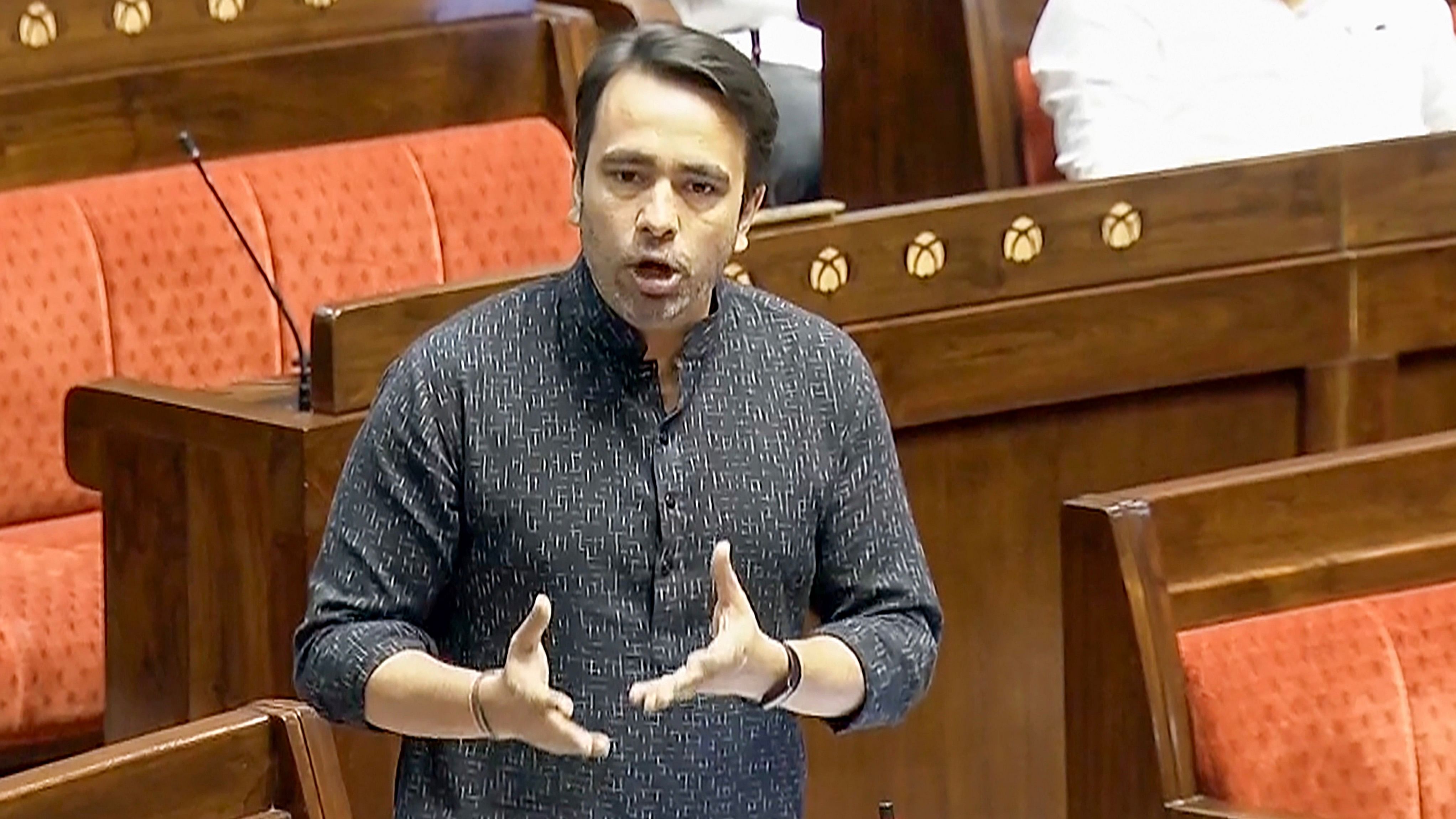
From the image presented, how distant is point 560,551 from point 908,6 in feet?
4.15

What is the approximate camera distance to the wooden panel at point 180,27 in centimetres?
200

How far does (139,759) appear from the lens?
1.01 metres

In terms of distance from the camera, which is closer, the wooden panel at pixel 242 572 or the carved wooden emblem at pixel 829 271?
the wooden panel at pixel 242 572

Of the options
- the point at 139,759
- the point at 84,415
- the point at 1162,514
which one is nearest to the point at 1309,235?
the point at 1162,514

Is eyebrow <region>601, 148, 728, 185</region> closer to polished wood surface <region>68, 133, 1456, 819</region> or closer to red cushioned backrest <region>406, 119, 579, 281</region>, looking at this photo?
polished wood surface <region>68, 133, 1456, 819</region>

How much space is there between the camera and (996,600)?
6.10ft

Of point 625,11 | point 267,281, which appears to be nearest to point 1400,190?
point 625,11

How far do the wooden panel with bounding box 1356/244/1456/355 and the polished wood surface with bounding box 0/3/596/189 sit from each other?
597 millimetres

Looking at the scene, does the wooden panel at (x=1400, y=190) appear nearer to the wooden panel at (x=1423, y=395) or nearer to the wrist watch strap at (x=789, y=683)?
the wooden panel at (x=1423, y=395)

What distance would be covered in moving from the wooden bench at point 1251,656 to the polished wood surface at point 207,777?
16.3 inches

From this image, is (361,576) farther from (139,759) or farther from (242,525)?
(242,525)

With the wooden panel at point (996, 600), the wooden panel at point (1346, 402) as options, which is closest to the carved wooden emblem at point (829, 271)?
the wooden panel at point (996, 600)

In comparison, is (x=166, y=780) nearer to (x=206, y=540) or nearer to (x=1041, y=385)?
(x=206, y=540)

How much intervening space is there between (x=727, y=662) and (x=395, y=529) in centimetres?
15
